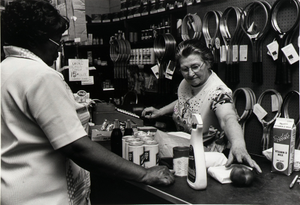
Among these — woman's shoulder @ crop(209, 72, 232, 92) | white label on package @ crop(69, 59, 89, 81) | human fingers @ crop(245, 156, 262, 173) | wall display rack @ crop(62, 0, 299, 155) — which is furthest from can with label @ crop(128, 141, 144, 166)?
white label on package @ crop(69, 59, 89, 81)

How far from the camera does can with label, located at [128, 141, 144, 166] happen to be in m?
1.64

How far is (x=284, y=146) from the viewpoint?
1.60m

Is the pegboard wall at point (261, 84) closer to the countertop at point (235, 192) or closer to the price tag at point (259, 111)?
the price tag at point (259, 111)

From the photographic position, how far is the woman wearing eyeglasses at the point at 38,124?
1249mm

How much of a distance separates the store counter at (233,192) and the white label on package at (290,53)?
1548 mm

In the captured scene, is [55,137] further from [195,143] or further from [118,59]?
[118,59]

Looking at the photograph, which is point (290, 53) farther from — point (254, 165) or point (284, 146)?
point (254, 165)

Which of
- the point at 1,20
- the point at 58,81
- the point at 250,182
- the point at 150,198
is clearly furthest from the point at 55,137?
the point at 250,182

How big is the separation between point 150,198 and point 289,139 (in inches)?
32.6

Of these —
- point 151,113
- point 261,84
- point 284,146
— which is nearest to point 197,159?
point 284,146

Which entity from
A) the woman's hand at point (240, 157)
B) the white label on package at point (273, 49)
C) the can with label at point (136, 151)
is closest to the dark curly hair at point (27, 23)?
the can with label at point (136, 151)

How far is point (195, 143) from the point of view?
144 centimetres

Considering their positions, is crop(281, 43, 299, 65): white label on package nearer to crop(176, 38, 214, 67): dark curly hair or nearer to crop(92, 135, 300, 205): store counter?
crop(176, 38, 214, 67): dark curly hair

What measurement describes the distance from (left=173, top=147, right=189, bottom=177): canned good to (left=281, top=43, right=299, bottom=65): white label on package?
1788 millimetres
